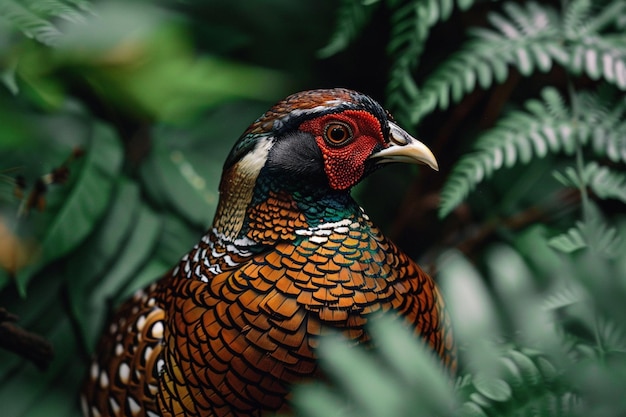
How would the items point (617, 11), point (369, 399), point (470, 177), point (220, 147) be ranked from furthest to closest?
point (220, 147) → point (617, 11) → point (470, 177) → point (369, 399)

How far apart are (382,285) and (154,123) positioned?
0.92 metres

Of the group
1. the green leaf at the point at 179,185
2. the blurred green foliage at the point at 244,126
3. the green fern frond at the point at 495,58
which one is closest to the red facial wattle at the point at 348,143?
the blurred green foliage at the point at 244,126

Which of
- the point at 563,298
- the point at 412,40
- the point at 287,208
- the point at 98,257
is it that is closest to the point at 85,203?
the point at 98,257

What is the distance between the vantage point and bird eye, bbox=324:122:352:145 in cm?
100

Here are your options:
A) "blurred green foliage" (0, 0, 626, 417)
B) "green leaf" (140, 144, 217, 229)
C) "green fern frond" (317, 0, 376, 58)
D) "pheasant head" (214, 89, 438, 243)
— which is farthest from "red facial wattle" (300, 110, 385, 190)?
"green leaf" (140, 144, 217, 229)

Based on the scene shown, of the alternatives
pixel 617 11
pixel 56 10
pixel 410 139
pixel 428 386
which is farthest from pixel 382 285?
pixel 617 11

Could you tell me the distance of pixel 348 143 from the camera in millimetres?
1003

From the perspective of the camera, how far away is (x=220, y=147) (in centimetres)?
168

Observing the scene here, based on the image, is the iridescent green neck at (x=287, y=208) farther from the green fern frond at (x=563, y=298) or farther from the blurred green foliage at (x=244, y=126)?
the green fern frond at (x=563, y=298)

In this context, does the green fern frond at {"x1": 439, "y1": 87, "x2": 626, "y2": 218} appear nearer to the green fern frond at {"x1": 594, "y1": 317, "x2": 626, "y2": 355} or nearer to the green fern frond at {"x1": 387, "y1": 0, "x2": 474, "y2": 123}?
the green fern frond at {"x1": 387, "y1": 0, "x2": 474, "y2": 123}

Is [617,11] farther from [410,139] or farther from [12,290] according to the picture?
[12,290]

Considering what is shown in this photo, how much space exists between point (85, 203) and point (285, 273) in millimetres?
688

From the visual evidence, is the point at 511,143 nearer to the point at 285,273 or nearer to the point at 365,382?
the point at 285,273

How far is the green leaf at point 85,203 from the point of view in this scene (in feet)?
4.66
